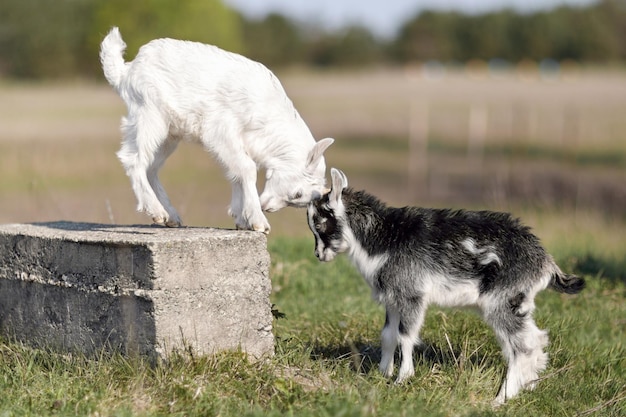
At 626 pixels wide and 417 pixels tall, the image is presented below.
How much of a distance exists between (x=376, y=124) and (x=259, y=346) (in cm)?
2945

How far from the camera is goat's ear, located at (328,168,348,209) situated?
6.01 metres

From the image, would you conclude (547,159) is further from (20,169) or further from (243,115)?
(243,115)

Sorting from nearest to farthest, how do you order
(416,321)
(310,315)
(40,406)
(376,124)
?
1. (40,406)
2. (416,321)
3. (310,315)
4. (376,124)

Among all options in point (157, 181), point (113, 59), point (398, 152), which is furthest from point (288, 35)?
point (157, 181)

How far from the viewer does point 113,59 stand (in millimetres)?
6566

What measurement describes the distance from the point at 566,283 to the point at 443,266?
2.86ft

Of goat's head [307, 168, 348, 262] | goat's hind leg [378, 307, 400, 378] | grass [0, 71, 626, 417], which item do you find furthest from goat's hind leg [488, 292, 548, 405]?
goat's head [307, 168, 348, 262]

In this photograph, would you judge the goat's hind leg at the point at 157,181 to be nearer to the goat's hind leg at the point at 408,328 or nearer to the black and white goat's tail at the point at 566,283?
the goat's hind leg at the point at 408,328

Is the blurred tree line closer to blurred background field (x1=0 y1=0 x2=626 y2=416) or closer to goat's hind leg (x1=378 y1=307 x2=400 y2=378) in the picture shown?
blurred background field (x1=0 y1=0 x2=626 y2=416)

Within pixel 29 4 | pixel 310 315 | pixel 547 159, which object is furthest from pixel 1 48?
pixel 310 315

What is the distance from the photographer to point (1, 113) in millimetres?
31672

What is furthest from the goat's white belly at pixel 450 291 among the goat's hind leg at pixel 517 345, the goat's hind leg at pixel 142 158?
the goat's hind leg at pixel 142 158

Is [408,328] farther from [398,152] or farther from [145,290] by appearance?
[398,152]

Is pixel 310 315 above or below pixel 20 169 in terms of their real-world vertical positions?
above
